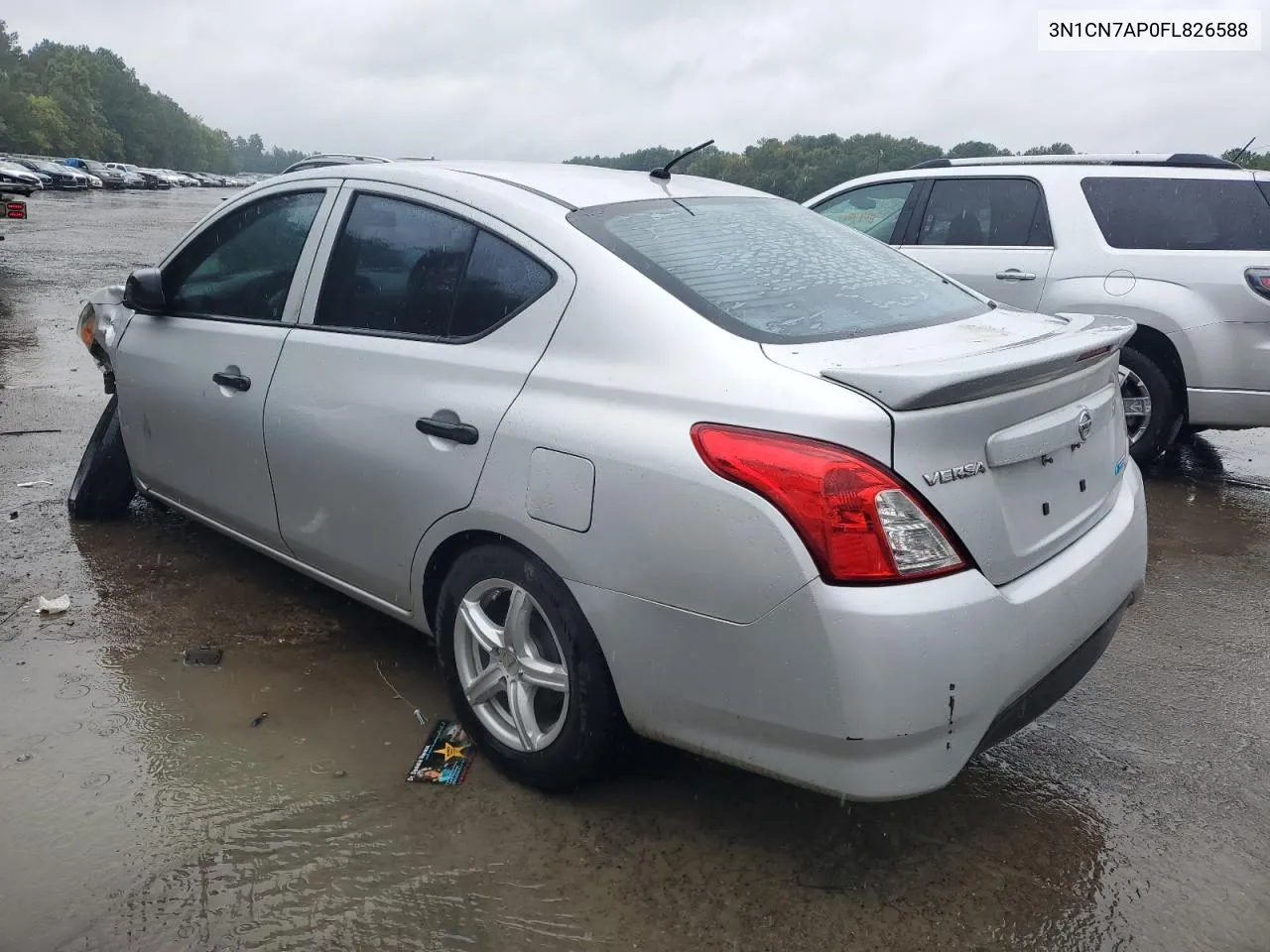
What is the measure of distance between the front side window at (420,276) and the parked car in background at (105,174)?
6968 centimetres

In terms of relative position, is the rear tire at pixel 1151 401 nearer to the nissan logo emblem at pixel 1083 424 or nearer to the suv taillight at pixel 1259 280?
the suv taillight at pixel 1259 280

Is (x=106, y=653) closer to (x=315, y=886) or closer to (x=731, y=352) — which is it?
(x=315, y=886)

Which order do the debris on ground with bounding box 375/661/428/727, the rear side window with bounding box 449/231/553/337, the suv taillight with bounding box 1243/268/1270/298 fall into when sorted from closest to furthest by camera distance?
the rear side window with bounding box 449/231/553/337 < the debris on ground with bounding box 375/661/428/727 < the suv taillight with bounding box 1243/268/1270/298

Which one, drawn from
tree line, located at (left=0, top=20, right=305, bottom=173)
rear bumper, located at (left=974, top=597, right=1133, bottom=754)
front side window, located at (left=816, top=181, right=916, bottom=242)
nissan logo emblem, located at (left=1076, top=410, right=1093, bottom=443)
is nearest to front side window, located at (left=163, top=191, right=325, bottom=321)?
nissan logo emblem, located at (left=1076, top=410, right=1093, bottom=443)

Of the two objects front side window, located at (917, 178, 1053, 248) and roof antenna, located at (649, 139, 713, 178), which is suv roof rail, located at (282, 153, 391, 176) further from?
front side window, located at (917, 178, 1053, 248)

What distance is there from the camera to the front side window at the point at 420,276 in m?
2.80

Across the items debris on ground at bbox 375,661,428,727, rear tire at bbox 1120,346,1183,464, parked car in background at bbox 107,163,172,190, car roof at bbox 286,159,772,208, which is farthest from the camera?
parked car in background at bbox 107,163,172,190

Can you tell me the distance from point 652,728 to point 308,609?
6.54ft

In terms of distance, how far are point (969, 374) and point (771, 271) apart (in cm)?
82

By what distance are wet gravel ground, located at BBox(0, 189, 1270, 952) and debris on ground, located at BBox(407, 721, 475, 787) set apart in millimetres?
56

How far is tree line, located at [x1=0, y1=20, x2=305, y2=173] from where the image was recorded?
88000 millimetres

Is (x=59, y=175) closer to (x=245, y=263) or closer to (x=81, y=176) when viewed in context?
(x=81, y=176)

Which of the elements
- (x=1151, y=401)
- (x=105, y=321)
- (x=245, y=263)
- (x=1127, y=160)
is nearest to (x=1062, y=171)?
(x=1127, y=160)

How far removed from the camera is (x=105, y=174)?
65250mm
